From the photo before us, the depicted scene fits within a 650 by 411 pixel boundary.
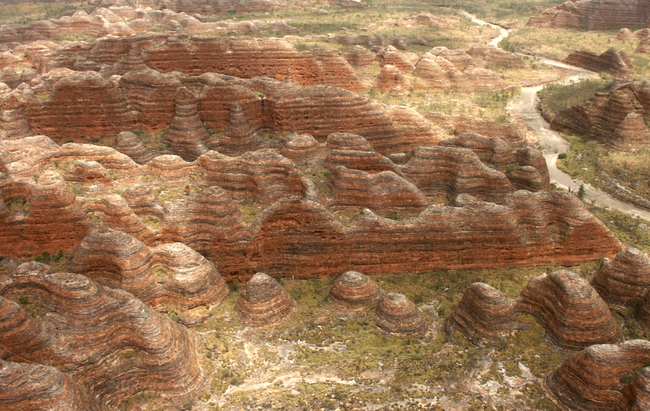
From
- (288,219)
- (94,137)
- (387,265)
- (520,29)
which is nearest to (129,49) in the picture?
(94,137)

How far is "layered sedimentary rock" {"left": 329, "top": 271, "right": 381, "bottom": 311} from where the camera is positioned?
21.3m

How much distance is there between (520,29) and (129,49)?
74814mm

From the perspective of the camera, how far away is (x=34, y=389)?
12.8m

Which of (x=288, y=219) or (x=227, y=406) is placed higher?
(x=288, y=219)

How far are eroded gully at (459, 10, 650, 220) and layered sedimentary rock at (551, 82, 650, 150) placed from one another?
85.6 inches

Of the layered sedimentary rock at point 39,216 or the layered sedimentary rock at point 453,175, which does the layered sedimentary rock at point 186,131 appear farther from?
the layered sedimentary rock at point 453,175

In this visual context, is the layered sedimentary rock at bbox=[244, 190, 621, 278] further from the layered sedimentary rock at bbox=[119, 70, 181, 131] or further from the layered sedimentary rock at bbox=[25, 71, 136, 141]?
the layered sedimentary rock at bbox=[25, 71, 136, 141]

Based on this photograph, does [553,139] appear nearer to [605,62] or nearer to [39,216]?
[605,62]

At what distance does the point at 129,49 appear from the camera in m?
43.6

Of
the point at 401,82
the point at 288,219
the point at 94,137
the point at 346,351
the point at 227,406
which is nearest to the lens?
the point at 227,406

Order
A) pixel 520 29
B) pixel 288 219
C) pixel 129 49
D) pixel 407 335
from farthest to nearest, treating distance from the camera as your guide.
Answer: pixel 520 29 < pixel 129 49 < pixel 288 219 < pixel 407 335

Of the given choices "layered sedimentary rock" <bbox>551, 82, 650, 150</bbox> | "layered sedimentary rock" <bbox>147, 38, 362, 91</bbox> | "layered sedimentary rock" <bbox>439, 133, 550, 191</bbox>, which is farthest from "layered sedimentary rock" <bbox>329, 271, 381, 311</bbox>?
"layered sedimentary rock" <bbox>551, 82, 650, 150</bbox>

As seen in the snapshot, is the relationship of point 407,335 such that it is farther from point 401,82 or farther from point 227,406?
point 401,82

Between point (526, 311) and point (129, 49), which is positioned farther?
point (129, 49)
